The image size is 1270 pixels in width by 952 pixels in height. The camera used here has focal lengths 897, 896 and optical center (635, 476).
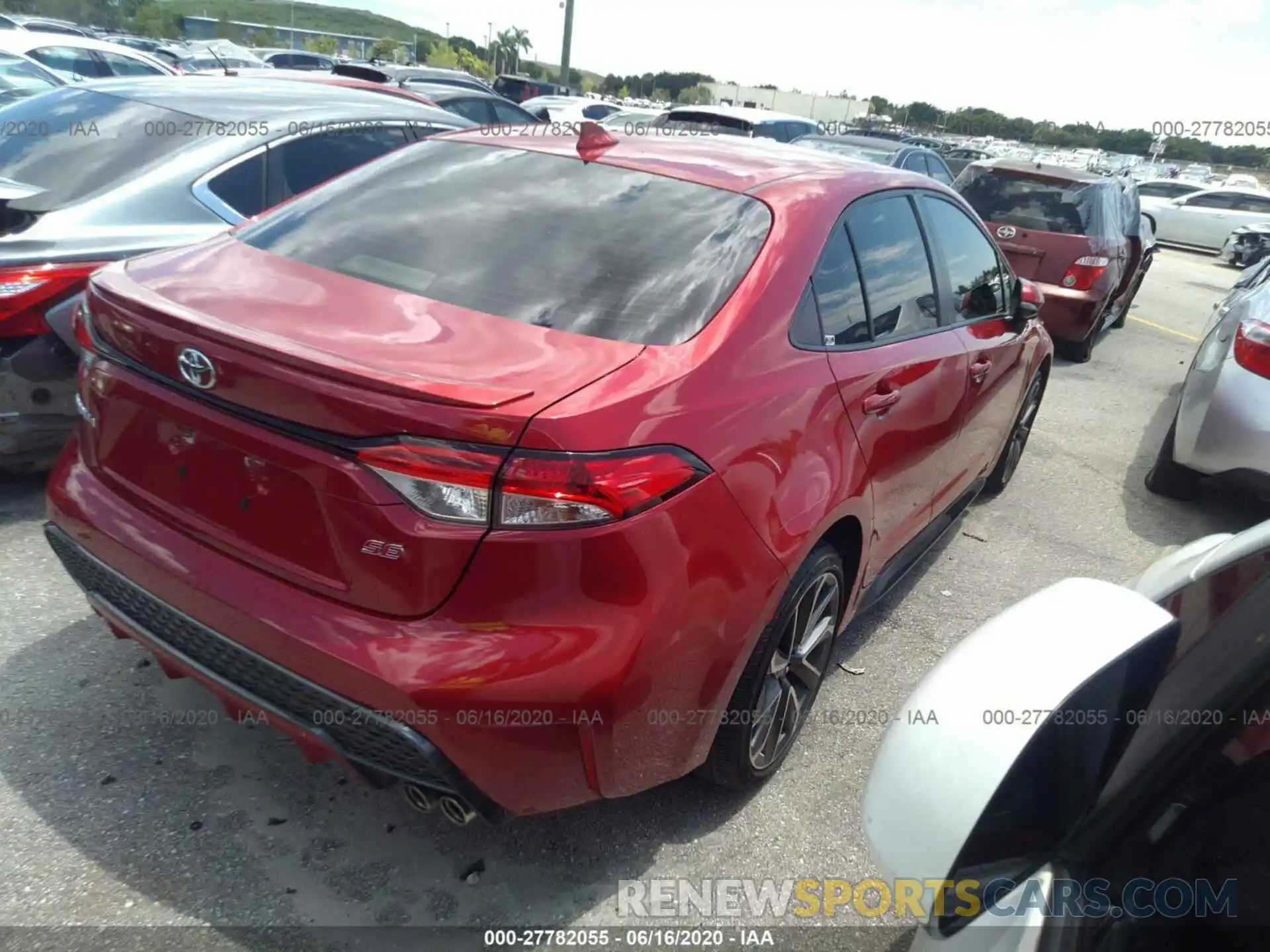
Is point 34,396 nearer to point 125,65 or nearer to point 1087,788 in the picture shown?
point 1087,788

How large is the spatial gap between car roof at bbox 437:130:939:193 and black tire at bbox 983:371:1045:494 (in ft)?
6.70

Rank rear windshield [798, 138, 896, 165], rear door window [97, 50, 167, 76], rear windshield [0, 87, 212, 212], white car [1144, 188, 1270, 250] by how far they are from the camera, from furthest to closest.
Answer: white car [1144, 188, 1270, 250] < rear door window [97, 50, 167, 76] < rear windshield [798, 138, 896, 165] < rear windshield [0, 87, 212, 212]

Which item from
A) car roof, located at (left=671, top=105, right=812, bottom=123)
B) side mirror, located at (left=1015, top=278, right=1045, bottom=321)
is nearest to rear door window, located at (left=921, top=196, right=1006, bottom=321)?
side mirror, located at (left=1015, top=278, right=1045, bottom=321)

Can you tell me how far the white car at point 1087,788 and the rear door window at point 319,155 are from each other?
3709mm

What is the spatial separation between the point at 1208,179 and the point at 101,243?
1445 inches

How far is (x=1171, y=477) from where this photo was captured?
5.33 m

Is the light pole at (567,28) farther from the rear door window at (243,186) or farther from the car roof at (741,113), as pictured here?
the rear door window at (243,186)

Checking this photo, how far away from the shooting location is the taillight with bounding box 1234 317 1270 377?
14.4 ft

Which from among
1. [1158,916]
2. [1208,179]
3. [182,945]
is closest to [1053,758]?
[1158,916]

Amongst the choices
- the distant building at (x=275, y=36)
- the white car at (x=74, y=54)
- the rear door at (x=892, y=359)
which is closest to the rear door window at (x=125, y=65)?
the white car at (x=74, y=54)

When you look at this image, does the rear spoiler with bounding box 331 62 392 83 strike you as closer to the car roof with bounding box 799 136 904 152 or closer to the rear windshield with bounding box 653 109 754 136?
the rear windshield with bounding box 653 109 754 136

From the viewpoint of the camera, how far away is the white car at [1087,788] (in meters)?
1.23

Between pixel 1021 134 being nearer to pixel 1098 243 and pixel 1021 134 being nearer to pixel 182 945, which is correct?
pixel 1098 243

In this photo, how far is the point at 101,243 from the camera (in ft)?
11.6
